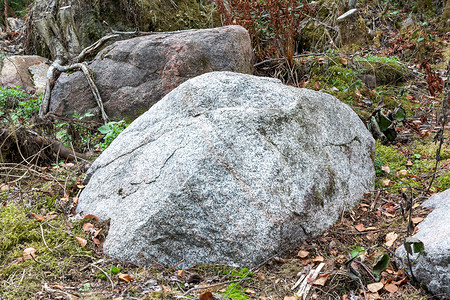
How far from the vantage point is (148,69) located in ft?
17.6

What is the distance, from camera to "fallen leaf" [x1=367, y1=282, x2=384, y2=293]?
93.3 inches

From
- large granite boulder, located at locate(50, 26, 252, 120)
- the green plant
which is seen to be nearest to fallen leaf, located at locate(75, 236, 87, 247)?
the green plant

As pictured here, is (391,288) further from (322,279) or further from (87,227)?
(87,227)

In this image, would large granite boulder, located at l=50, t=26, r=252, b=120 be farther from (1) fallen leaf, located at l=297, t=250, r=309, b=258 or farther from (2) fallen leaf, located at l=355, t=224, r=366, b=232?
(1) fallen leaf, located at l=297, t=250, r=309, b=258

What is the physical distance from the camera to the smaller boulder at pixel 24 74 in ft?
22.6

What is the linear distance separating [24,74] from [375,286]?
23.1ft

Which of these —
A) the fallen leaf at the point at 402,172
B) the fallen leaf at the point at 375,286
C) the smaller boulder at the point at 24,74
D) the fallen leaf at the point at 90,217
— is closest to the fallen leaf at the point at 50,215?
the fallen leaf at the point at 90,217

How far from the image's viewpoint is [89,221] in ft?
10.1

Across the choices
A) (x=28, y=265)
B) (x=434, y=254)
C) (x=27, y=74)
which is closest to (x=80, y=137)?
(x=28, y=265)

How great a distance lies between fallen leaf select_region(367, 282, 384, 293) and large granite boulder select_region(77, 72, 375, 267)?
Answer: 583mm

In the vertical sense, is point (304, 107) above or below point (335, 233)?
above

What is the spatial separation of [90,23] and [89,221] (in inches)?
194

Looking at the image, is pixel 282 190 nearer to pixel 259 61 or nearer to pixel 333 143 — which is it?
pixel 333 143

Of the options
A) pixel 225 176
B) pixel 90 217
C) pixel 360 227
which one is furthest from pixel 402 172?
pixel 90 217
